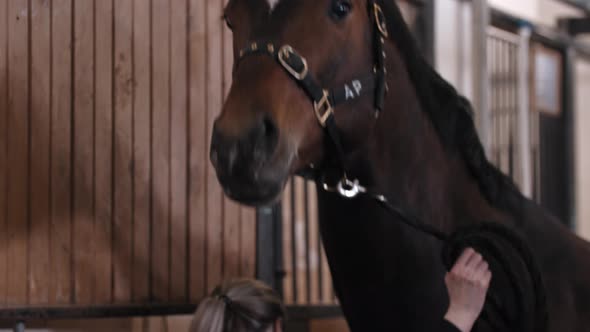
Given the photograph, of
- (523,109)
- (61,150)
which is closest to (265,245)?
(61,150)

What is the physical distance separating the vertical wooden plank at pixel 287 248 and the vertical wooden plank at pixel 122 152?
1.98 feet

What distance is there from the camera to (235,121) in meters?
1.46

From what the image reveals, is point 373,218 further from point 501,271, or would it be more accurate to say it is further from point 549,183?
point 549,183

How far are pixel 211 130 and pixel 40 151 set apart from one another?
0.49 meters

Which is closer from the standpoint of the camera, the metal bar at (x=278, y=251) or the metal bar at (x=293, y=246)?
the metal bar at (x=278, y=251)

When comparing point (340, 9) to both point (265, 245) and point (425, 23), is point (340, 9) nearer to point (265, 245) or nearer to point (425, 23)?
point (265, 245)

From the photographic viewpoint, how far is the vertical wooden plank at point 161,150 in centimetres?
223

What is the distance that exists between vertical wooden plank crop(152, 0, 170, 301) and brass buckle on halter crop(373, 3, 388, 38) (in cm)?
64

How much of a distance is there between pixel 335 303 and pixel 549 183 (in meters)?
1.69

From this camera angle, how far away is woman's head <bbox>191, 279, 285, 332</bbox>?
6.17 ft

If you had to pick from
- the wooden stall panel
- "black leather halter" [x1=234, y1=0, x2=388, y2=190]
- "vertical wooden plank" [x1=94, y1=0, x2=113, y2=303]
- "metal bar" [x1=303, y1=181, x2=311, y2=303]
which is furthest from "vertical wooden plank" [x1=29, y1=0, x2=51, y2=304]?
"metal bar" [x1=303, y1=181, x2=311, y2=303]

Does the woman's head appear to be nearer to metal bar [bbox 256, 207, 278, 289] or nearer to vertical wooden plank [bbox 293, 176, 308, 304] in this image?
metal bar [bbox 256, 207, 278, 289]

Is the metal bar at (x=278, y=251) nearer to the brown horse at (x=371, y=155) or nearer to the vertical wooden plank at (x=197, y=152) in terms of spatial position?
the vertical wooden plank at (x=197, y=152)

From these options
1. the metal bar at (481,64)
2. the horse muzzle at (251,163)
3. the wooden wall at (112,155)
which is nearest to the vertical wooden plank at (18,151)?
the wooden wall at (112,155)
